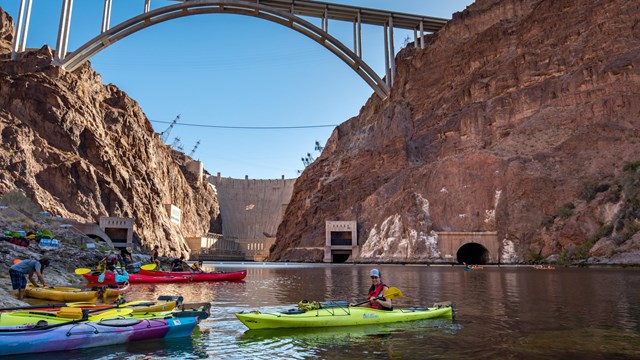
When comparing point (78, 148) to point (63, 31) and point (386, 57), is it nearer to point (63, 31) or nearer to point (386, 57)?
→ point (63, 31)

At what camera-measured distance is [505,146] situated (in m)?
55.9

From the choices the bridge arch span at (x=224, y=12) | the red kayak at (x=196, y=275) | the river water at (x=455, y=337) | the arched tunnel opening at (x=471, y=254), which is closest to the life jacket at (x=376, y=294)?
the river water at (x=455, y=337)

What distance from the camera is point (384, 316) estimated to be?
11.9 metres

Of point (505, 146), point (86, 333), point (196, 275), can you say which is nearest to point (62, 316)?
point (86, 333)

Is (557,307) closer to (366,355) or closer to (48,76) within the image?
(366,355)

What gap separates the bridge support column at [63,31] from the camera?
74.4m

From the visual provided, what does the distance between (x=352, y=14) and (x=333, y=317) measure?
7597 cm

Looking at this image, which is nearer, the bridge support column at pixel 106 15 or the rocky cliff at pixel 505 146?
the rocky cliff at pixel 505 146

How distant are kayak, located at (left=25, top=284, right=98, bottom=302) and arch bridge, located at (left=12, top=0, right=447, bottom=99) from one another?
212 feet

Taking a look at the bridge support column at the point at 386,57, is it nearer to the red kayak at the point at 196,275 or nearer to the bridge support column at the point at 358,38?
the bridge support column at the point at 358,38

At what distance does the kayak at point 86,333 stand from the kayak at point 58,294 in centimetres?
688

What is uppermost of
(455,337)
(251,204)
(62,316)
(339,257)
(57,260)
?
(251,204)

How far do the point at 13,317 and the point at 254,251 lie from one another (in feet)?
390

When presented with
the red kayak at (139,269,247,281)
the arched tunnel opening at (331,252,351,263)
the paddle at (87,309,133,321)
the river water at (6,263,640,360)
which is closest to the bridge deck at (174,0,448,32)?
the arched tunnel opening at (331,252,351,263)
